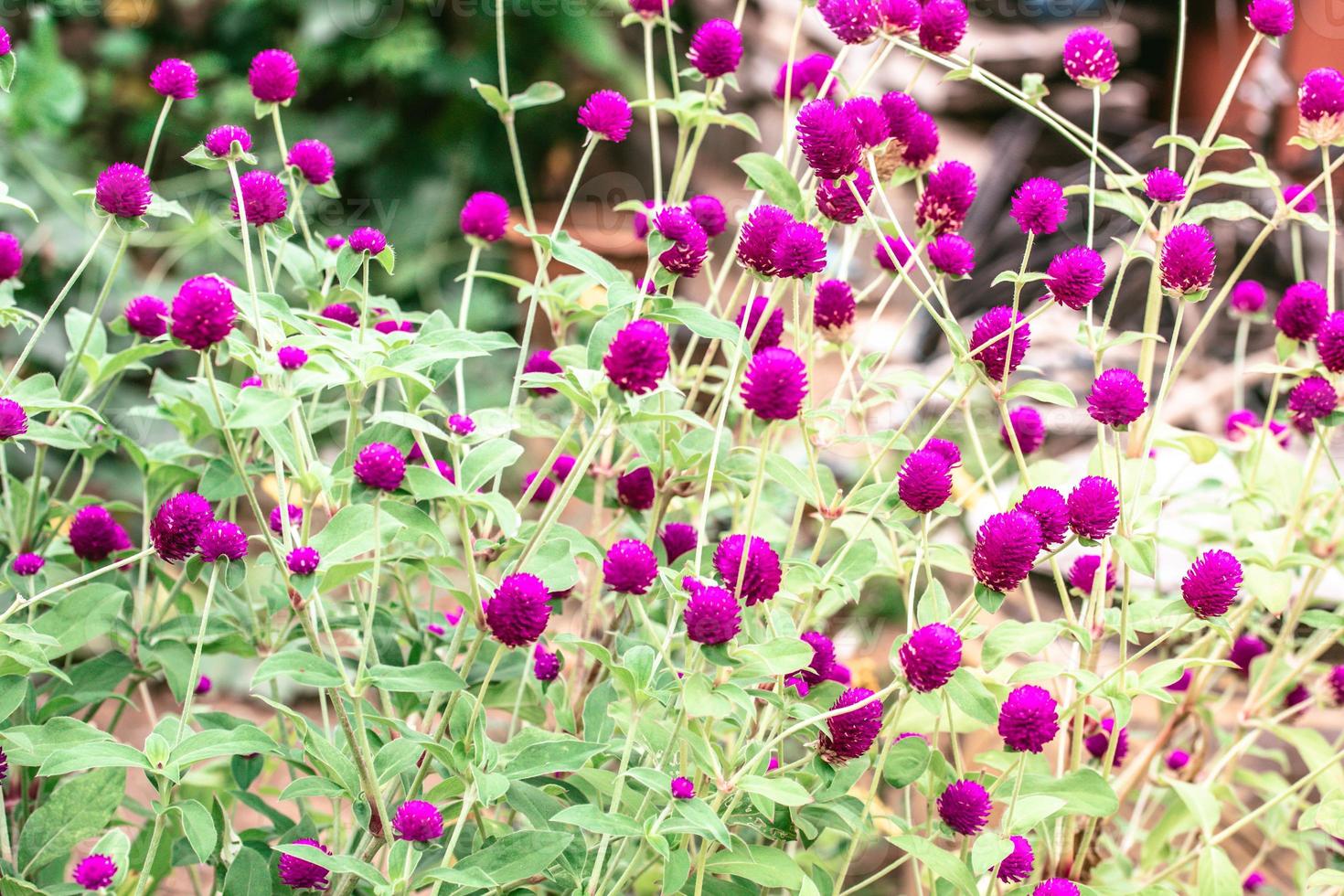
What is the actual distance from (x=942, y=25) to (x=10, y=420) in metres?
0.71

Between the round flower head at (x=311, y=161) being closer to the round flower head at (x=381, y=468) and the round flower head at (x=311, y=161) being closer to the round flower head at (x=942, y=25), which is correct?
the round flower head at (x=381, y=468)

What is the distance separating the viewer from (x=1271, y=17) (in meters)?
1.01

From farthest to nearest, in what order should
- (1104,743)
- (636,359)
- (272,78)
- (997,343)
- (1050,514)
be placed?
(1104,743), (272,78), (997,343), (1050,514), (636,359)

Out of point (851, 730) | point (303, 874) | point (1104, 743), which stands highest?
point (851, 730)

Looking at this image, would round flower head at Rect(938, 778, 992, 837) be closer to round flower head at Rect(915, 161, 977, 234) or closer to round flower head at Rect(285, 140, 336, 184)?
round flower head at Rect(915, 161, 977, 234)

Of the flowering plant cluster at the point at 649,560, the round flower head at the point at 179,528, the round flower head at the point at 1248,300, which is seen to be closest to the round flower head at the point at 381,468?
the flowering plant cluster at the point at 649,560

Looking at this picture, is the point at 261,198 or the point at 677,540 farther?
the point at 677,540

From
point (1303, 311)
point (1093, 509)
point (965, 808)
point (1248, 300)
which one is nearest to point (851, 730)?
point (965, 808)

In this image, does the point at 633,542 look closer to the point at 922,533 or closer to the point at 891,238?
the point at 922,533

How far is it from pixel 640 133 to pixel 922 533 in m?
2.93

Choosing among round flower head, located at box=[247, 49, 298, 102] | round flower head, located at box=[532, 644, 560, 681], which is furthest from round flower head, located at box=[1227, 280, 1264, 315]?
round flower head, located at box=[247, 49, 298, 102]

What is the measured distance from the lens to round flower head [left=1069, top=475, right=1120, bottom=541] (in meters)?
0.76

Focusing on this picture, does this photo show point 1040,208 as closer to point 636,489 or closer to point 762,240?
point 762,240

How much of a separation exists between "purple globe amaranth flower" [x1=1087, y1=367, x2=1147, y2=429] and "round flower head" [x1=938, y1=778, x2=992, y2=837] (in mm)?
258
